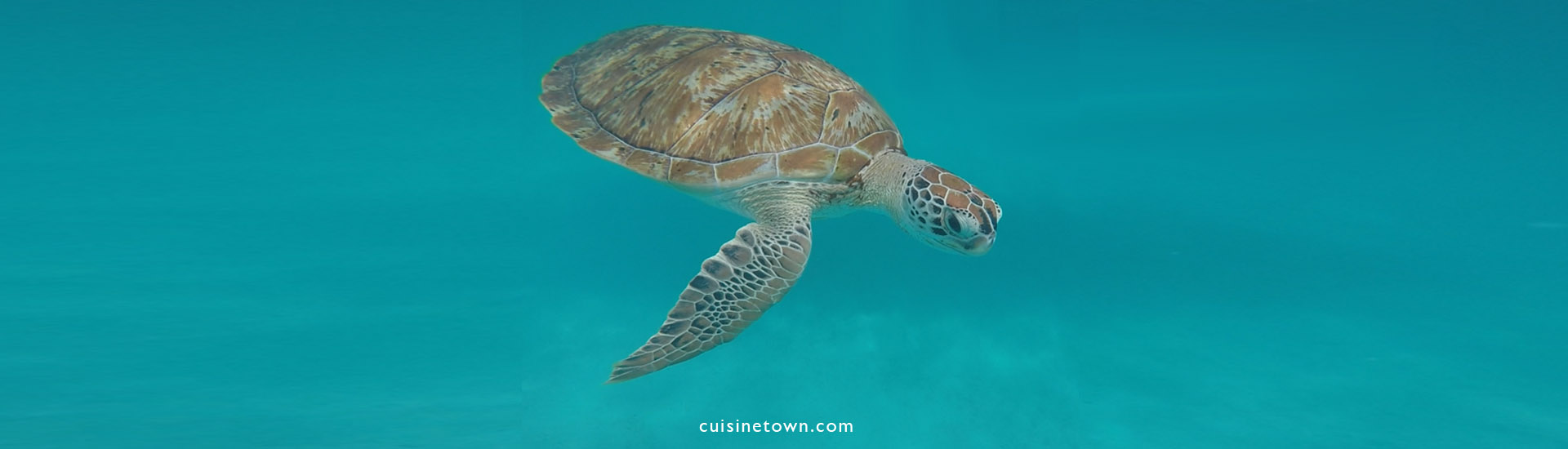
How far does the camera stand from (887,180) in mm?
2957

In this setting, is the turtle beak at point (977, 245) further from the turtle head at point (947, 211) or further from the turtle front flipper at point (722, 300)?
the turtle front flipper at point (722, 300)

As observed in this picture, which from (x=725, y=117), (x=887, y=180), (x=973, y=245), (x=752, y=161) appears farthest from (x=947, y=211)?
(x=725, y=117)

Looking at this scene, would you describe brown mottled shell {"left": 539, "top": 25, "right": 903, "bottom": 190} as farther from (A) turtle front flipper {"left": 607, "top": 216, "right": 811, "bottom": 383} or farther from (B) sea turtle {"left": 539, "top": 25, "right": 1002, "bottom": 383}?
(A) turtle front flipper {"left": 607, "top": 216, "right": 811, "bottom": 383}

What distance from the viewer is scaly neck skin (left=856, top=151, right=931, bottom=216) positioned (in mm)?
2850

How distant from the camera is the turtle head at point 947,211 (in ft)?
8.47

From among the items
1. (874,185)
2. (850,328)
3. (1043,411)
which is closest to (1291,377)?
(1043,411)

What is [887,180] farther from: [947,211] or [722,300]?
[722,300]

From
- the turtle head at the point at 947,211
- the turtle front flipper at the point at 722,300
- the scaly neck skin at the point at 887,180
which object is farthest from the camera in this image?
the scaly neck skin at the point at 887,180

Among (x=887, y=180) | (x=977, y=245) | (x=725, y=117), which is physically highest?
(x=725, y=117)

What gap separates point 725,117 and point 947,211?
98 cm

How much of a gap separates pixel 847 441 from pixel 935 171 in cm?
121

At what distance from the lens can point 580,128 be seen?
11.0 ft

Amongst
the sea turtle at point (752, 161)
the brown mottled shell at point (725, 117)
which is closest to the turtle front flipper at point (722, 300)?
the sea turtle at point (752, 161)

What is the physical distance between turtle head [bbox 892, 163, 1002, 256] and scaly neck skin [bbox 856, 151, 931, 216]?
0.02 meters
